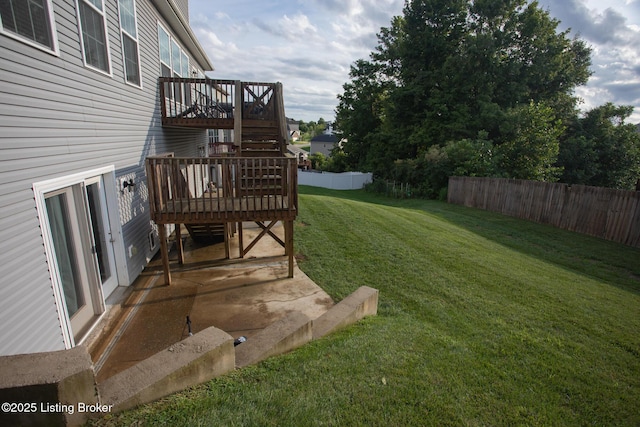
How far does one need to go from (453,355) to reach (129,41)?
7.65 meters

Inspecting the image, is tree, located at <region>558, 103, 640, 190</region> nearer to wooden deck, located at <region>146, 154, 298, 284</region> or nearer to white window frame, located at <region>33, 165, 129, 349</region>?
wooden deck, located at <region>146, 154, 298, 284</region>

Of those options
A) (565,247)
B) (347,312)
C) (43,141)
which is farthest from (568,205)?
(43,141)

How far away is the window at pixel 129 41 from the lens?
5.88 meters

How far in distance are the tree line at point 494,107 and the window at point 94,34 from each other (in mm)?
17364

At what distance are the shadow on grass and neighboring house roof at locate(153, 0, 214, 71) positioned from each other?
10.9m

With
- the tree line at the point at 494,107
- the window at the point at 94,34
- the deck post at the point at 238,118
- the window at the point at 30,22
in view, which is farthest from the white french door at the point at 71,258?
the tree line at the point at 494,107

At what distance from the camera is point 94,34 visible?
15.8 ft

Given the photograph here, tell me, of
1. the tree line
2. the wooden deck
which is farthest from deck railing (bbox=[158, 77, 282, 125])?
the tree line

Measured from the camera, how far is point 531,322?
4.50 metres

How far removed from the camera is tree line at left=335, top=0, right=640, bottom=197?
18141mm

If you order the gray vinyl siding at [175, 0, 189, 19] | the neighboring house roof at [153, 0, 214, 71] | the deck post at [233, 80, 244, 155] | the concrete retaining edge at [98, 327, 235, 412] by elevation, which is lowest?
the concrete retaining edge at [98, 327, 235, 412]

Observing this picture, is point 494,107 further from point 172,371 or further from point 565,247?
point 172,371

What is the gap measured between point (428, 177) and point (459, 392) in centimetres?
1941

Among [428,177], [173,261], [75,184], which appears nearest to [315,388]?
[75,184]
